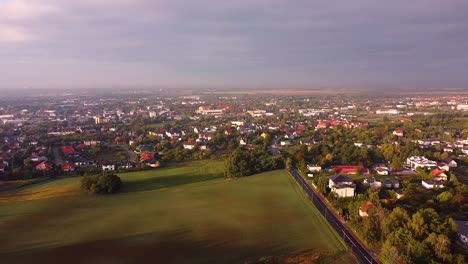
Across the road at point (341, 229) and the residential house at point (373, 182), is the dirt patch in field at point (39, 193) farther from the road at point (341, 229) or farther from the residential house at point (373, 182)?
the residential house at point (373, 182)

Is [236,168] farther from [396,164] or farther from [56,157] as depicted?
[56,157]

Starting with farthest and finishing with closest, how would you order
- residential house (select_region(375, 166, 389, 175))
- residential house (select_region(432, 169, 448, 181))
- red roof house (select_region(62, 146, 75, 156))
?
red roof house (select_region(62, 146, 75, 156)), residential house (select_region(375, 166, 389, 175)), residential house (select_region(432, 169, 448, 181))

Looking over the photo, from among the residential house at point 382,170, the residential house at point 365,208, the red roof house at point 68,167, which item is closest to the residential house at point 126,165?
the red roof house at point 68,167

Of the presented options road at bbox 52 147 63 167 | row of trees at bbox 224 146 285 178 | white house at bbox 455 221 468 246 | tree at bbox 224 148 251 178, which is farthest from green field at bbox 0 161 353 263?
road at bbox 52 147 63 167

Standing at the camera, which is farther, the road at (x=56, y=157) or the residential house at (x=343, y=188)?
the road at (x=56, y=157)

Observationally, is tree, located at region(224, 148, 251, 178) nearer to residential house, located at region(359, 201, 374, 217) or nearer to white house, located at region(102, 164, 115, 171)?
residential house, located at region(359, 201, 374, 217)

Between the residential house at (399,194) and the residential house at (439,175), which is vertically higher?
the residential house at (439,175)
